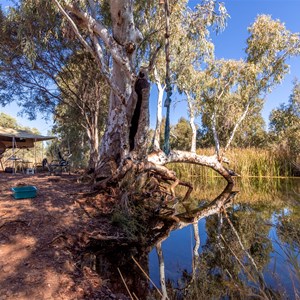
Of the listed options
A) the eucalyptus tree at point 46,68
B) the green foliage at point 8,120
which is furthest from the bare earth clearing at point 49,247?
the green foliage at point 8,120

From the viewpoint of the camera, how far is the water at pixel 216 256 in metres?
1.38

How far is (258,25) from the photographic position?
35.7 feet

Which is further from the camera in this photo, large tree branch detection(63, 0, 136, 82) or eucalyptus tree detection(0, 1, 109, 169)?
eucalyptus tree detection(0, 1, 109, 169)

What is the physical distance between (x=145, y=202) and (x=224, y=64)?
917cm

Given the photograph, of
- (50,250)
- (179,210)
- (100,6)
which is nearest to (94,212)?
(50,250)

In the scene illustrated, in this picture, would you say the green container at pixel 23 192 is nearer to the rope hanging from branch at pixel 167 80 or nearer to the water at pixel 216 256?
the water at pixel 216 256

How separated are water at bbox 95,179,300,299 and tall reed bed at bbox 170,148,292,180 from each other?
6.42m

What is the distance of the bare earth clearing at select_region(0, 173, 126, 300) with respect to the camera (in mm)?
2025

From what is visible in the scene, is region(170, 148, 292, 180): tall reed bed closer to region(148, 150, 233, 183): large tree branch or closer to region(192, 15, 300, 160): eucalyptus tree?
region(192, 15, 300, 160): eucalyptus tree

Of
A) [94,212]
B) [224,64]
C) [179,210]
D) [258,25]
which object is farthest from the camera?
[224,64]

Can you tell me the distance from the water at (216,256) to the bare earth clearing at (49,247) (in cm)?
37

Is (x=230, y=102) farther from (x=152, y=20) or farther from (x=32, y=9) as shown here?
(x=32, y=9)

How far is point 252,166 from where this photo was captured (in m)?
11.5

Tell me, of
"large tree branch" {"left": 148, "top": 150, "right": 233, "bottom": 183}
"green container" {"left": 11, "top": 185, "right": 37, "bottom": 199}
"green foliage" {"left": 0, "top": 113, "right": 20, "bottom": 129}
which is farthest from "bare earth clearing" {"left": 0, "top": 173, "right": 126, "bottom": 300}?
"green foliage" {"left": 0, "top": 113, "right": 20, "bottom": 129}
